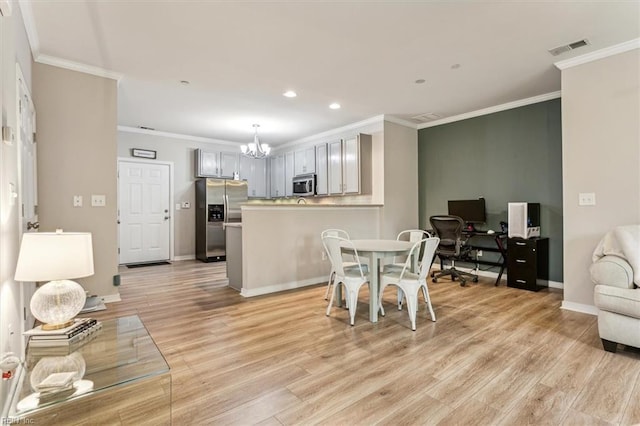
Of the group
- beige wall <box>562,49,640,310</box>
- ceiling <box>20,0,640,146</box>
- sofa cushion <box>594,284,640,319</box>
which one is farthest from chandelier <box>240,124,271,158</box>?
sofa cushion <box>594,284,640,319</box>

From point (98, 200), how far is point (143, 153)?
10.3 ft

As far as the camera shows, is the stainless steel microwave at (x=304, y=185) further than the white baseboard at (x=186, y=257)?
No

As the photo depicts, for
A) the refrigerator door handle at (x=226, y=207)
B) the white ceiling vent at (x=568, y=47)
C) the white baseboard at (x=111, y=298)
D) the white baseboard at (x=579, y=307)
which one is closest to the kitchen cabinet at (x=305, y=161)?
the refrigerator door handle at (x=226, y=207)

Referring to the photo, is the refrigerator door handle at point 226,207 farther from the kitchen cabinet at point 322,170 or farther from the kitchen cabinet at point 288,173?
the kitchen cabinet at point 322,170

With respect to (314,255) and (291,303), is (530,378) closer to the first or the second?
(291,303)

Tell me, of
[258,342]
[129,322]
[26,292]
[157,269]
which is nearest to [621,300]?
[258,342]

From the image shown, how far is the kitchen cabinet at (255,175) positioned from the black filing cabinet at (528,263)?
5.54 meters

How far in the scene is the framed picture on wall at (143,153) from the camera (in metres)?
6.35

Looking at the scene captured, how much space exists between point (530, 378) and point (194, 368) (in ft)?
7.33

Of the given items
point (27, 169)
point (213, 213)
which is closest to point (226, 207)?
point (213, 213)

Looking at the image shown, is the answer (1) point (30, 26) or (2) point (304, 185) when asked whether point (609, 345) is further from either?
(1) point (30, 26)

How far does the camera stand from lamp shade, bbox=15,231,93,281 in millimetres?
1590

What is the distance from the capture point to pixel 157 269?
586 centimetres

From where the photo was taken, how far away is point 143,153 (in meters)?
6.42
